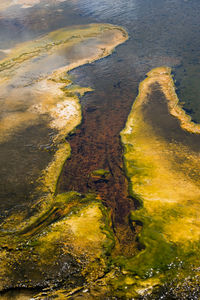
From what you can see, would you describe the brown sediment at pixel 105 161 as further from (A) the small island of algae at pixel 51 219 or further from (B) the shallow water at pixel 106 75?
(A) the small island of algae at pixel 51 219

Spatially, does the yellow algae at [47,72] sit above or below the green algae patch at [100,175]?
above

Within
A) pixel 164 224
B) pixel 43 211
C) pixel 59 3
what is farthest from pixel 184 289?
pixel 59 3

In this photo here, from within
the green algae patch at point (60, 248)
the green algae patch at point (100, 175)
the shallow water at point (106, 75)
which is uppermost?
the shallow water at point (106, 75)

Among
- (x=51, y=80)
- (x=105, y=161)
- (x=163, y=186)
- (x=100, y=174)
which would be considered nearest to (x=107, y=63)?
(x=51, y=80)

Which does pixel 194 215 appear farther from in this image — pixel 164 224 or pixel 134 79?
pixel 134 79

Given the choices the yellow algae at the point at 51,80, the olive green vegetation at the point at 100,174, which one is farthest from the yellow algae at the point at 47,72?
the olive green vegetation at the point at 100,174

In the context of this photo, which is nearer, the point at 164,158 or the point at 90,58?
the point at 164,158

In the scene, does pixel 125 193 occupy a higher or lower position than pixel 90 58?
lower

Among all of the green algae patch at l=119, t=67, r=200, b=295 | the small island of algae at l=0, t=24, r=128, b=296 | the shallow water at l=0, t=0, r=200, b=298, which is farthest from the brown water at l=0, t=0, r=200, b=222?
the green algae patch at l=119, t=67, r=200, b=295

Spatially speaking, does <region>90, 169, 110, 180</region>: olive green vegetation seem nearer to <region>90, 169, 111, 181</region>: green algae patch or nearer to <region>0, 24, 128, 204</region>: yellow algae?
<region>90, 169, 111, 181</region>: green algae patch
